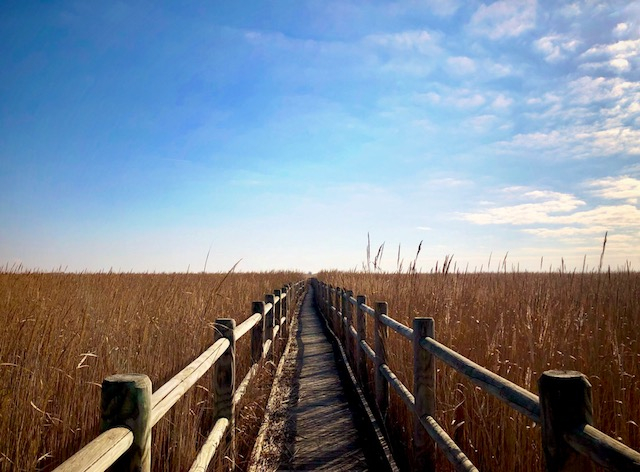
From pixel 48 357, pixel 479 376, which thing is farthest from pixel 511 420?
pixel 48 357

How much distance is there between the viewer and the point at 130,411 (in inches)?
55.4

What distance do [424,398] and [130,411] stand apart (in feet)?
6.67

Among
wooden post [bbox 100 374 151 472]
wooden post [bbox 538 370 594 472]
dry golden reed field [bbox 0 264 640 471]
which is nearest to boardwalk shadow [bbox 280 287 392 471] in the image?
dry golden reed field [bbox 0 264 640 471]

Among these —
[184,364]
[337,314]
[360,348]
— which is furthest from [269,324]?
[337,314]

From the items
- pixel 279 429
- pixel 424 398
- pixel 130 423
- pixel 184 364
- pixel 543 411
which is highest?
pixel 543 411

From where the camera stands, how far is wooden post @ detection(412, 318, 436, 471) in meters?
2.82

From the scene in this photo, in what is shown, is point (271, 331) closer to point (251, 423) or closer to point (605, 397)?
point (251, 423)

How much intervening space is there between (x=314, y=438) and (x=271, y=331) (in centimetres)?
262

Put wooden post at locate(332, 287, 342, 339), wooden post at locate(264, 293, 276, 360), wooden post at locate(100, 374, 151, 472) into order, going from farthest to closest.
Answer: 1. wooden post at locate(332, 287, 342, 339)
2. wooden post at locate(264, 293, 276, 360)
3. wooden post at locate(100, 374, 151, 472)

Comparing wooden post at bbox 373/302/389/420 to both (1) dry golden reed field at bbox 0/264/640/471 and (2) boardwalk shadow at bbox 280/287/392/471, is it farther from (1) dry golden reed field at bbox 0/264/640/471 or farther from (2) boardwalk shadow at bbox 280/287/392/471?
(2) boardwalk shadow at bbox 280/287/392/471

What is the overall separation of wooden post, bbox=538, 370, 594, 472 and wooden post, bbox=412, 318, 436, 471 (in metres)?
1.53

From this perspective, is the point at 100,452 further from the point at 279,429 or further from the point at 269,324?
the point at 269,324

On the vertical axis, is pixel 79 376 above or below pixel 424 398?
above

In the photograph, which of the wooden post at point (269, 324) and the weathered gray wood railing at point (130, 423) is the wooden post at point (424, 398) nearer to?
the weathered gray wood railing at point (130, 423)
